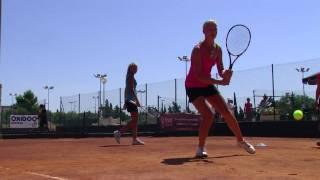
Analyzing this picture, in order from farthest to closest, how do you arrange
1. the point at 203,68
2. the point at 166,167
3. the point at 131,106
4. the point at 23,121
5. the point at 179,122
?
the point at 23,121 → the point at 179,122 → the point at 131,106 → the point at 203,68 → the point at 166,167

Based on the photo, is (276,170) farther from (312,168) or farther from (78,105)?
(78,105)

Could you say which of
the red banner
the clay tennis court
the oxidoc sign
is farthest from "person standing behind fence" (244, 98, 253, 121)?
the clay tennis court

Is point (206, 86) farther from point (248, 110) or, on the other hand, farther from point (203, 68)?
point (248, 110)

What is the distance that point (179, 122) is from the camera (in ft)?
74.9

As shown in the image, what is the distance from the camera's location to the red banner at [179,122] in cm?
2277

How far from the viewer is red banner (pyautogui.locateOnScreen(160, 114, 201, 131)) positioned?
74.7 feet

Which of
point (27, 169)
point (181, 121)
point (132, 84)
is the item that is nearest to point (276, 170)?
point (27, 169)

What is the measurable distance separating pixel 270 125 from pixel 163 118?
206 inches

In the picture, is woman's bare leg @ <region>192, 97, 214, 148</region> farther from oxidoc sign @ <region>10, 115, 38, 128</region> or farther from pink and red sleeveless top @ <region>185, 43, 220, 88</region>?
oxidoc sign @ <region>10, 115, 38, 128</region>

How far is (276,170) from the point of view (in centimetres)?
573

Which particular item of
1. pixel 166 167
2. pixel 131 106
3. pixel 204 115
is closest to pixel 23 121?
pixel 131 106

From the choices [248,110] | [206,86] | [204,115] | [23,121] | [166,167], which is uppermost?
[248,110]

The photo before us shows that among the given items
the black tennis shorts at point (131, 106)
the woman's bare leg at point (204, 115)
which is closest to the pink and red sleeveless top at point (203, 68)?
the woman's bare leg at point (204, 115)

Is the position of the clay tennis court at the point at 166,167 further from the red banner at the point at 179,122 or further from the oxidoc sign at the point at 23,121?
the oxidoc sign at the point at 23,121
